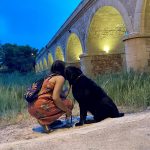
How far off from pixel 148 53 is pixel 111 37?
21.3 feet

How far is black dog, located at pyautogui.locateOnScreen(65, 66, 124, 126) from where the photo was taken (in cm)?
392

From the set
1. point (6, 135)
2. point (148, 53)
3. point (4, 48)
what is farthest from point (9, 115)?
point (4, 48)

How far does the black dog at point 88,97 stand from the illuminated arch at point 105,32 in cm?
1012

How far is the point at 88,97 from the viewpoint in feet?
12.8

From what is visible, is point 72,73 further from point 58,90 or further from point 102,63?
point 102,63

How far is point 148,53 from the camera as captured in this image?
9516 millimetres

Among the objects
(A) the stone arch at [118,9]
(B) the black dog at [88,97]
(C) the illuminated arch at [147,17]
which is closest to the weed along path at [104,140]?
(B) the black dog at [88,97]

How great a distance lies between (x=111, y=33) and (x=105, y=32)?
0.43 metres

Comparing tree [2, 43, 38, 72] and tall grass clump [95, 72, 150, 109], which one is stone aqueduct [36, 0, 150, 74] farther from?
tree [2, 43, 38, 72]

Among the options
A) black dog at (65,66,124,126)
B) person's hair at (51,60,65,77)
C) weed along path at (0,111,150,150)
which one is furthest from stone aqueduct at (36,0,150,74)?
weed along path at (0,111,150,150)

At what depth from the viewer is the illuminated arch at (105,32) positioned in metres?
14.3

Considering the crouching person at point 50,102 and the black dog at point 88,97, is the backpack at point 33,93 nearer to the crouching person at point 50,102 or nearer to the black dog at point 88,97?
the crouching person at point 50,102

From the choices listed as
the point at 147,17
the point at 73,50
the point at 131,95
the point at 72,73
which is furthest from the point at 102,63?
the point at 72,73

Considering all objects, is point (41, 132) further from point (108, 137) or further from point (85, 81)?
point (108, 137)
